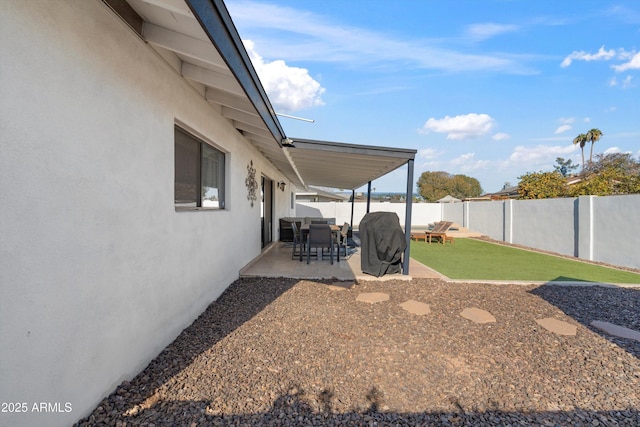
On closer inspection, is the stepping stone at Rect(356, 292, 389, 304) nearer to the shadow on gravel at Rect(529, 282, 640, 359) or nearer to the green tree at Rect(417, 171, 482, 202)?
the shadow on gravel at Rect(529, 282, 640, 359)

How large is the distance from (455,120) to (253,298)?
1095 inches

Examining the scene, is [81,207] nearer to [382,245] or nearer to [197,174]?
[197,174]

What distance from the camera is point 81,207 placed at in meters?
1.94

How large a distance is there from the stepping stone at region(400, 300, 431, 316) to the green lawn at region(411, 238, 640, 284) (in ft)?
7.53

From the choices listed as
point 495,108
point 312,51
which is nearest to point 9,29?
point 312,51

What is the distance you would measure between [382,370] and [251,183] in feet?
17.7

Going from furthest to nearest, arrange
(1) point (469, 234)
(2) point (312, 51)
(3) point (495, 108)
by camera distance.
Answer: (1) point (469, 234), (3) point (495, 108), (2) point (312, 51)

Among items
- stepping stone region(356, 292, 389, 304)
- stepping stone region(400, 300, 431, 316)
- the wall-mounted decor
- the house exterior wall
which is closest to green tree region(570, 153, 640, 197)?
stepping stone region(400, 300, 431, 316)

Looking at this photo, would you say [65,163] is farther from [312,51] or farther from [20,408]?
[312,51]

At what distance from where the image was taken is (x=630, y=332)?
12.2 ft

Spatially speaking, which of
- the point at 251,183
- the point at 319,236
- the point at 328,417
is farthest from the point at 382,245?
the point at 328,417

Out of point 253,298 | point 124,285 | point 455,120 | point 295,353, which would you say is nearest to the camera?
point 124,285

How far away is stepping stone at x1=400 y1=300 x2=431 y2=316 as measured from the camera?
4301mm

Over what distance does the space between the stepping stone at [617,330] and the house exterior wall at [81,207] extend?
537 centimetres
